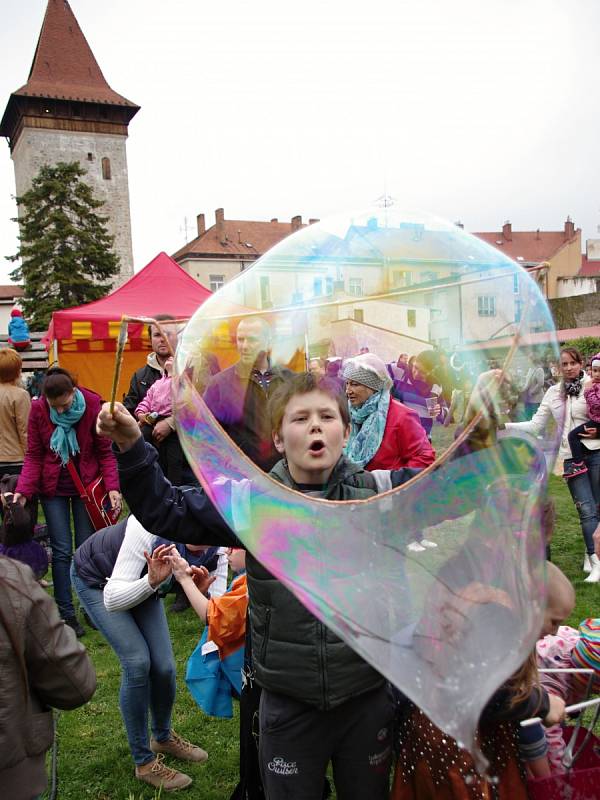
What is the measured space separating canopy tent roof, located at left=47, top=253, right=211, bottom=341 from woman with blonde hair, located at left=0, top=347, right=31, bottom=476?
211 cm

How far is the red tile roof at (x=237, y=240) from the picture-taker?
51.6m

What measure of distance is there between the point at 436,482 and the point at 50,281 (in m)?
33.6

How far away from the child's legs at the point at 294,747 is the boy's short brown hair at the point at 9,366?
4.60m

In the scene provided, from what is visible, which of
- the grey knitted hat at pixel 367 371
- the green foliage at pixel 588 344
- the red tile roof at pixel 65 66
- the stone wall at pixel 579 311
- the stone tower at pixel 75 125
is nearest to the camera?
the grey knitted hat at pixel 367 371

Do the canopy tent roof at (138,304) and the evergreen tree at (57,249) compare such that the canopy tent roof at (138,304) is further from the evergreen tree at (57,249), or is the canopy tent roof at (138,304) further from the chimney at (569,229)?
the chimney at (569,229)

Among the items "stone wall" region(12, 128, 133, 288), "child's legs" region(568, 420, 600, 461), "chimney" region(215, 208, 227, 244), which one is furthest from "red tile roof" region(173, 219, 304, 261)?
"child's legs" region(568, 420, 600, 461)

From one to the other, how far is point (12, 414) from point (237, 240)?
4965 cm

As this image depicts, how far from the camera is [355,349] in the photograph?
2.04 m

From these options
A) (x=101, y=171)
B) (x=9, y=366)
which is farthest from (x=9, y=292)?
(x=9, y=366)

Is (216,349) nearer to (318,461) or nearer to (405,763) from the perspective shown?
(318,461)

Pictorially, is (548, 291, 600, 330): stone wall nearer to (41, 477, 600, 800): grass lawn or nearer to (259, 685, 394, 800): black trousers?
(41, 477, 600, 800): grass lawn

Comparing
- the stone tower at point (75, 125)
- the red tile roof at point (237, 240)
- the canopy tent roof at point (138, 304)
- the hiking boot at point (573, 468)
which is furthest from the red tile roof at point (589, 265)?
the hiking boot at point (573, 468)

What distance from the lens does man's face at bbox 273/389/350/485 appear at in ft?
5.58

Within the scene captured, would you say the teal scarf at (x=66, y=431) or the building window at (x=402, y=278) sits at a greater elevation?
the building window at (x=402, y=278)
